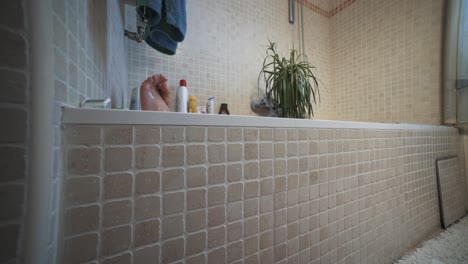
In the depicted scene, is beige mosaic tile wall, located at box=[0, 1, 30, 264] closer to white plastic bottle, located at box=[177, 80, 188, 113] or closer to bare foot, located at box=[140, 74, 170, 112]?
bare foot, located at box=[140, 74, 170, 112]

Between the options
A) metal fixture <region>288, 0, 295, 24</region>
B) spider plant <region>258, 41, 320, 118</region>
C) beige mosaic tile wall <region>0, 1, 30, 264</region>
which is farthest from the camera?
metal fixture <region>288, 0, 295, 24</region>

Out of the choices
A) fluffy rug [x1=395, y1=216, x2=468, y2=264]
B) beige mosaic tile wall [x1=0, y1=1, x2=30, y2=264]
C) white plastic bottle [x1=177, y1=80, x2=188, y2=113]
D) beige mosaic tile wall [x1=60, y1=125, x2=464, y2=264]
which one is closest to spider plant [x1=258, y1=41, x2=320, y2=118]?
beige mosaic tile wall [x1=60, y1=125, x2=464, y2=264]

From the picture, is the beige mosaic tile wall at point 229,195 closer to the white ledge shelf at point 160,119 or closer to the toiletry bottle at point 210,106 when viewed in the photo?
the white ledge shelf at point 160,119

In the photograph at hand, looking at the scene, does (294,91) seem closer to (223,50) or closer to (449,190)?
(223,50)

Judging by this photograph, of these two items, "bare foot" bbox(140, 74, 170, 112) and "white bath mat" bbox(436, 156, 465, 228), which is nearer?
"bare foot" bbox(140, 74, 170, 112)

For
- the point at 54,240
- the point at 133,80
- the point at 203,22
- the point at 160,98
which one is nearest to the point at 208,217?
the point at 54,240

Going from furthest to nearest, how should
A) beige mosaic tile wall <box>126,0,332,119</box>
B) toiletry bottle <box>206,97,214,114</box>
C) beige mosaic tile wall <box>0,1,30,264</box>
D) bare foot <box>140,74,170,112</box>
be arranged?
1. toiletry bottle <box>206,97,214,114</box>
2. beige mosaic tile wall <box>126,0,332,119</box>
3. bare foot <box>140,74,170,112</box>
4. beige mosaic tile wall <box>0,1,30,264</box>

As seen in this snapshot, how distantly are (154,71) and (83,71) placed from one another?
0.88 meters

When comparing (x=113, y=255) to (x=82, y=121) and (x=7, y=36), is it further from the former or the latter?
(x=7, y=36)

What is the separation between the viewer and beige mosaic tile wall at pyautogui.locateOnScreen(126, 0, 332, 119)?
113 cm

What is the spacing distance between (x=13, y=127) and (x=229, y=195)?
35 centimetres

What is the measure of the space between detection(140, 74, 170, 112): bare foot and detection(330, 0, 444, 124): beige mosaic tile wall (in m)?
1.84

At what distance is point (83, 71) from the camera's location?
0.33m

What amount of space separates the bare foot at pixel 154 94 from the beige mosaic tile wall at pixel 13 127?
0.51 m
